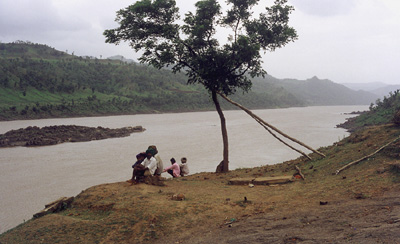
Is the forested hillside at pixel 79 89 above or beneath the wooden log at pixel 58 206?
above

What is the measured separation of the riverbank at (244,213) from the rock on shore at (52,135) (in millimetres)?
30812

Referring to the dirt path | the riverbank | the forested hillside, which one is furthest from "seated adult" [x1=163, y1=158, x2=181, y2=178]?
the forested hillside

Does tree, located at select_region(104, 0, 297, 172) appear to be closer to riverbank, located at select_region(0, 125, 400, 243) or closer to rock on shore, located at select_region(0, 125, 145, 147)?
riverbank, located at select_region(0, 125, 400, 243)

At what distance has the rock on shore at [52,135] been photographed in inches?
1436

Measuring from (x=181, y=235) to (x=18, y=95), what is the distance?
287 feet

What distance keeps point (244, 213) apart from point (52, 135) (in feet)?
125

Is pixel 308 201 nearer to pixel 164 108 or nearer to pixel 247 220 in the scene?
pixel 247 220

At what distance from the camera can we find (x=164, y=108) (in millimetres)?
109688

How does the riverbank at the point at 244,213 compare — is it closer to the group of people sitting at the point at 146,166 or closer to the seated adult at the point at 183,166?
the group of people sitting at the point at 146,166

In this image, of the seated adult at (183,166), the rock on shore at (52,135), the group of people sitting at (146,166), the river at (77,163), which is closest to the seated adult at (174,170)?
the seated adult at (183,166)

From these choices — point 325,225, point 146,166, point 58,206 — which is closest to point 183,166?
point 146,166

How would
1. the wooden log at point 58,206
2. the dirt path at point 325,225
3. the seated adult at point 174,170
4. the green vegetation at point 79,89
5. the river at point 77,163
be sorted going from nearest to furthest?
the dirt path at point 325,225
the wooden log at point 58,206
the seated adult at point 174,170
the river at point 77,163
the green vegetation at point 79,89

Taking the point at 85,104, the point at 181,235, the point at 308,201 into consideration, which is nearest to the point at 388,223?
the point at 308,201

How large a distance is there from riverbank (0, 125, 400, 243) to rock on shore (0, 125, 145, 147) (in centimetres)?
3081
